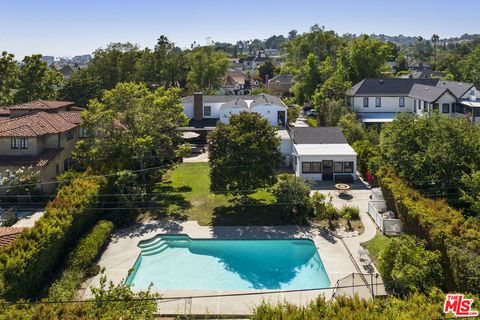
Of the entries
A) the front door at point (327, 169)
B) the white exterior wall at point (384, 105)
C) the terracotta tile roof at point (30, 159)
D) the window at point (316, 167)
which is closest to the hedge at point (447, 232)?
the front door at point (327, 169)

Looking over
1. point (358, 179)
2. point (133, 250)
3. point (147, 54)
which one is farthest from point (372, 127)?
point (147, 54)

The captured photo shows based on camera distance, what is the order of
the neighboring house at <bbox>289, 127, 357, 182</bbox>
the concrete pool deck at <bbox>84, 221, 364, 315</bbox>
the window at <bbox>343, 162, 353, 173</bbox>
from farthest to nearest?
the window at <bbox>343, 162, 353, 173</bbox>
the neighboring house at <bbox>289, 127, 357, 182</bbox>
the concrete pool deck at <bbox>84, 221, 364, 315</bbox>

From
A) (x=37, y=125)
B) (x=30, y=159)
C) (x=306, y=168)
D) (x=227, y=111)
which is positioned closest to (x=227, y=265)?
(x=306, y=168)

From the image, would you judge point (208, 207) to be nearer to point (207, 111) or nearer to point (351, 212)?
point (351, 212)

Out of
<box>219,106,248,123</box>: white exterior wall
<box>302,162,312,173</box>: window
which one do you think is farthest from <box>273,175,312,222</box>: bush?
<box>219,106,248,123</box>: white exterior wall

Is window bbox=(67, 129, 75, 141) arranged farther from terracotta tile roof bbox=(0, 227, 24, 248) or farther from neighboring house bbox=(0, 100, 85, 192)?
terracotta tile roof bbox=(0, 227, 24, 248)

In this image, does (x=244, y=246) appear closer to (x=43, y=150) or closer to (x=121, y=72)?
(x=43, y=150)
